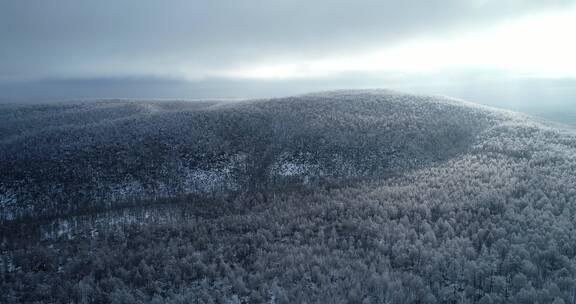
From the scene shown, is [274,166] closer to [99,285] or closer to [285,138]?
[285,138]

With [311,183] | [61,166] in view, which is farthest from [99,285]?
[61,166]

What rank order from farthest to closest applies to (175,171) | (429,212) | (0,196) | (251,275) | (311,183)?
(175,171) < (311,183) < (0,196) < (429,212) < (251,275)

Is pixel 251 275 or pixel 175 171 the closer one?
pixel 251 275

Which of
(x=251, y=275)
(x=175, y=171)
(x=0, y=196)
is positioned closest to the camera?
(x=251, y=275)

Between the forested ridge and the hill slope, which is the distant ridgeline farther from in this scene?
the forested ridge

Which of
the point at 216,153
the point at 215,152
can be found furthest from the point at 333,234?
the point at 215,152

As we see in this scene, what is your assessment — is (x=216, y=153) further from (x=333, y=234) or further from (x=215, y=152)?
(x=333, y=234)
